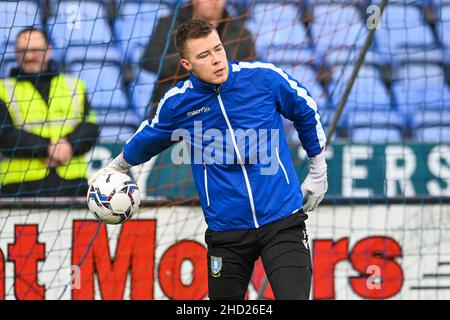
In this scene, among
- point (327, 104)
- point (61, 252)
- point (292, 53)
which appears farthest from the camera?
point (292, 53)

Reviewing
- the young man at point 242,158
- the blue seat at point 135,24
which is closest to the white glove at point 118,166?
the young man at point 242,158

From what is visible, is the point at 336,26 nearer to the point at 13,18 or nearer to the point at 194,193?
the point at 194,193

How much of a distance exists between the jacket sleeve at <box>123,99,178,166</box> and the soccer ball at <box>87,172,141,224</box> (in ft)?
0.44

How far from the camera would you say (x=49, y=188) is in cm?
685

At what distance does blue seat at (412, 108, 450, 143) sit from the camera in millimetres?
7707

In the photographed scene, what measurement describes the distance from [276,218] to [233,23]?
2363 millimetres

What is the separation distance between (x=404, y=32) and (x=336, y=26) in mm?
941

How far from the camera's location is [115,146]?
23.3ft

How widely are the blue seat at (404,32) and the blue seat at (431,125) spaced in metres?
0.55

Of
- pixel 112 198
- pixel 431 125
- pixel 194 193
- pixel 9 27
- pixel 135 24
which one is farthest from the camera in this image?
pixel 135 24

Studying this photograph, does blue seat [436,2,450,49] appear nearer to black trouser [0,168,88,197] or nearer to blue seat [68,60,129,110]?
blue seat [68,60,129,110]

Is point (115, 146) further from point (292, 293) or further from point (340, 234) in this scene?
point (292, 293)

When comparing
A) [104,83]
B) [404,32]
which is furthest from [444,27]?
[104,83]

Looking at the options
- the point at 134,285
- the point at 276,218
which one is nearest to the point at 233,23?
the point at 134,285
